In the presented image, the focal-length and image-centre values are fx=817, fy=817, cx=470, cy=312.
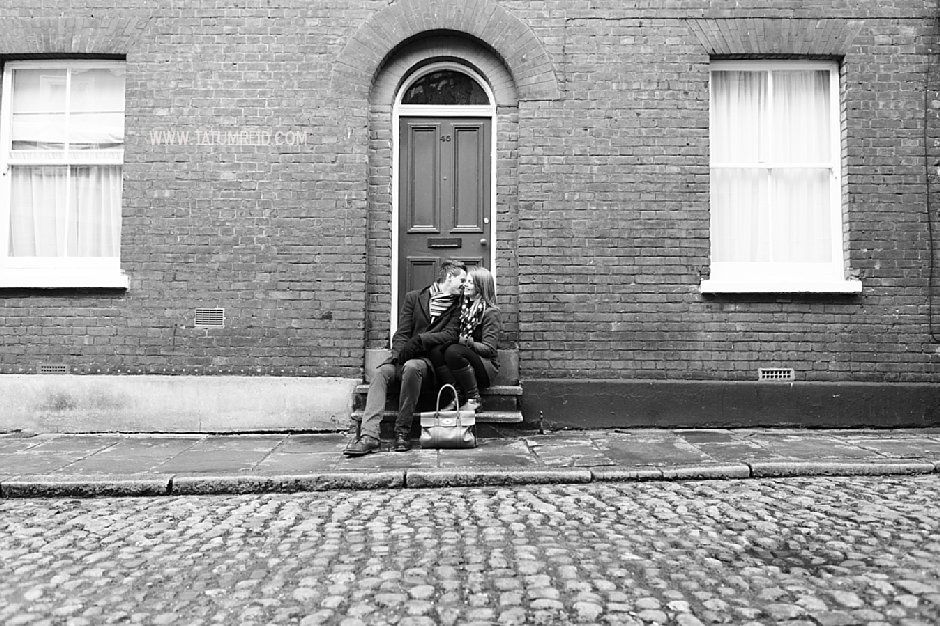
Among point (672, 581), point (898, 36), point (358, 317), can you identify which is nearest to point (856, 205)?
point (898, 36)

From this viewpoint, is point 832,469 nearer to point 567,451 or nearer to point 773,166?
point 567,451

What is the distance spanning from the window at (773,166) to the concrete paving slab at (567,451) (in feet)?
7.75

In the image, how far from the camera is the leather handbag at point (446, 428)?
21.9 ft

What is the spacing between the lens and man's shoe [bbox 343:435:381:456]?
646 centimetres

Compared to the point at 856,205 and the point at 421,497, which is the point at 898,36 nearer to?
the point at 856,205

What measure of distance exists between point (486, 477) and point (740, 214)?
13.3 ft

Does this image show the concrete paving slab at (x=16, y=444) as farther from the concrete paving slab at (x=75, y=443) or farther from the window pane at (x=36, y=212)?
the window pane at (x=36, y=212)

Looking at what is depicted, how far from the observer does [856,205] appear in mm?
7750

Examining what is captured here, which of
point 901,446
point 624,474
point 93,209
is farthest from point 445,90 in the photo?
point 901,446

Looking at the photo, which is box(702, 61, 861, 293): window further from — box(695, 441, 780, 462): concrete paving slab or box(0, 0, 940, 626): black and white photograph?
box(695, 441, 780, 462): concrete paving slab

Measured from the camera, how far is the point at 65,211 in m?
8.08

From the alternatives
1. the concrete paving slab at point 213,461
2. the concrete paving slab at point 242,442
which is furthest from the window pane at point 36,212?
the concrete paving slab at point 213,461

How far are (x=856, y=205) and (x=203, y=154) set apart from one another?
6.23m

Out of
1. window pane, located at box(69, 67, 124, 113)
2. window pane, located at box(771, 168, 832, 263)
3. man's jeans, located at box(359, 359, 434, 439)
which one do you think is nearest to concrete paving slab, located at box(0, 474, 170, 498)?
man's jeans, located at box(359, 359, 434, 439)
